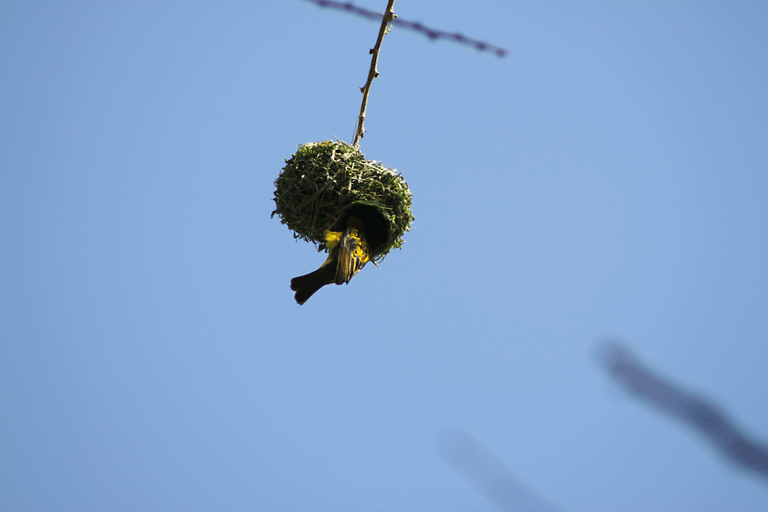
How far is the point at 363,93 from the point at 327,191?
55cm

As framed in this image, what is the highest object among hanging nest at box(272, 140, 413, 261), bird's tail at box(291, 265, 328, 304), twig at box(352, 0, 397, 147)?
twig at box(352, 0, 397, 147)

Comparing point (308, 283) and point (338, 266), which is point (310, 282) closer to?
point (308, 283)

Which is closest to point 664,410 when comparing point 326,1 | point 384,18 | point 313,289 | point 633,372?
point 633,372

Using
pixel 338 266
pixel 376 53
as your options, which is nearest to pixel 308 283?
pixel 338 266

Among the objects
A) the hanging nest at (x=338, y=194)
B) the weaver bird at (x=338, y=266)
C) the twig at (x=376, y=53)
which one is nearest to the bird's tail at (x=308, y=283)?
the weaver bird at (x=338, y=266)

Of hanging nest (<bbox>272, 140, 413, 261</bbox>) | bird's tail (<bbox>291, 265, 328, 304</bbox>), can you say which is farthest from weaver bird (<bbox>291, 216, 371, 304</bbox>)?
hanging nest (<bbox>272, 140, 413, 261</bbox>)

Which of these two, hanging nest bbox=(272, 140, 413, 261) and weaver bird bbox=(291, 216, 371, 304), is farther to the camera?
hanging nest bbox=(272, 140, 413, 261)

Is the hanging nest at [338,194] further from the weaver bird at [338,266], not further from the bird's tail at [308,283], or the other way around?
the bird's tail at [308,283]

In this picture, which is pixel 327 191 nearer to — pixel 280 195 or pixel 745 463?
pixel 280 195

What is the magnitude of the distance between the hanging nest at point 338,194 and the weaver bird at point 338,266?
0.56ft

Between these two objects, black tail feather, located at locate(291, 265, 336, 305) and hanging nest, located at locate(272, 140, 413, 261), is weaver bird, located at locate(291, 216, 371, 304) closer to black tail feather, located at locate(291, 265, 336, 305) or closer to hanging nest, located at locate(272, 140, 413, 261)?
black tail feather, located at locate(291, 265, 336, 305)

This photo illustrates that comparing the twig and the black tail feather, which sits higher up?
the twig

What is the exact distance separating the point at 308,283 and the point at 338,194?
0.63 m

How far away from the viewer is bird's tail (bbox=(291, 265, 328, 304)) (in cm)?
268
